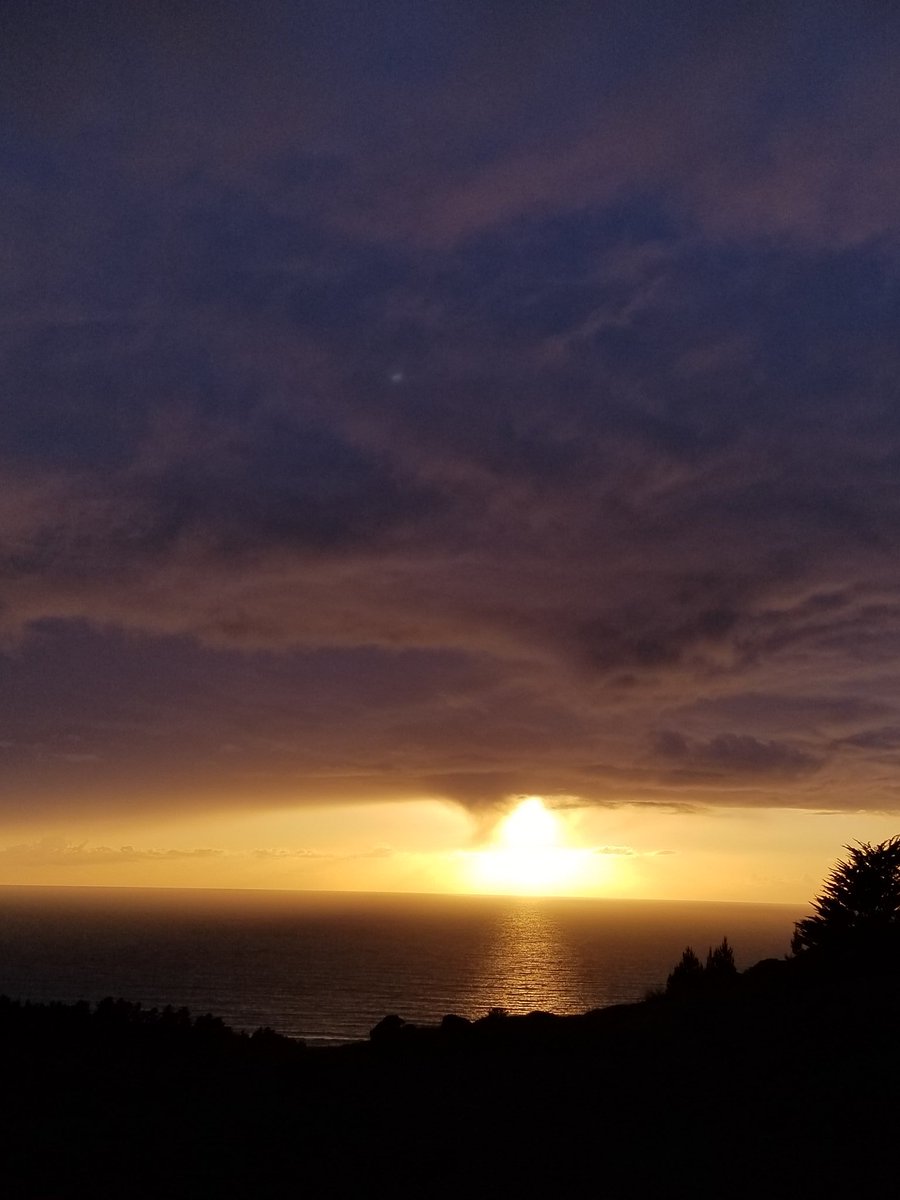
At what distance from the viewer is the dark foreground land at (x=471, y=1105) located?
37.4 feet

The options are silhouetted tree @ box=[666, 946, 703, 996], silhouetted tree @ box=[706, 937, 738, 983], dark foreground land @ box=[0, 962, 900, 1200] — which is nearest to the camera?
dark foreground land @ box=[0, 962, 900, 1200]

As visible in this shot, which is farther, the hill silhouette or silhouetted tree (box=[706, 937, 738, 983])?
silhouetted tree (box=[706, 937, 738, 983])

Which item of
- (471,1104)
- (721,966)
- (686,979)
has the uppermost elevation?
(471,1104)

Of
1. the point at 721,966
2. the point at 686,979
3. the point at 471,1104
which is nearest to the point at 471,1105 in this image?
the point at 471,1104

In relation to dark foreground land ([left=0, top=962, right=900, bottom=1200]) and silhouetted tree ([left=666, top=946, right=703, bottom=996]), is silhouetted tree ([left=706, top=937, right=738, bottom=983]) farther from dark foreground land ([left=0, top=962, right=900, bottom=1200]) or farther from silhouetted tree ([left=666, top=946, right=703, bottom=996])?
dark foreground land ([left=0, top=962, right=900, bottom=1200])

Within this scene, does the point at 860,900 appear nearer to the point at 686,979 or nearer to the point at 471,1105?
the point at 686,979

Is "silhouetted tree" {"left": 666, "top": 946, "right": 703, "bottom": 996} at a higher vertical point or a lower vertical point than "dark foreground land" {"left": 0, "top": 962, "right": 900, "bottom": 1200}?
lower

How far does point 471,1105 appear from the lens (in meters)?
14.6

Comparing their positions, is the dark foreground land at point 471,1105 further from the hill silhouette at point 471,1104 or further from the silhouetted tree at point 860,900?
the silhouetted tree at point 860,900

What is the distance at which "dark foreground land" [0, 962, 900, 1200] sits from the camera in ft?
37.4

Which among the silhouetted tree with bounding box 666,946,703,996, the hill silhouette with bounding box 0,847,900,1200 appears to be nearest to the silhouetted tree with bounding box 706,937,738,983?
the silhouetted tree with bounding box 666,946,703,996

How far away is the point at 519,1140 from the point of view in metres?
12.8

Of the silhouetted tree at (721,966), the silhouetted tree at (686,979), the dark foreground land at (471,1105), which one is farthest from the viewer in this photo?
the silhouetted tree at (721,966)

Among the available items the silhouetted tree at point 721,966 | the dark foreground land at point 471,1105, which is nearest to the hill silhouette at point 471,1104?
the dark foreground land at point 471,1105
